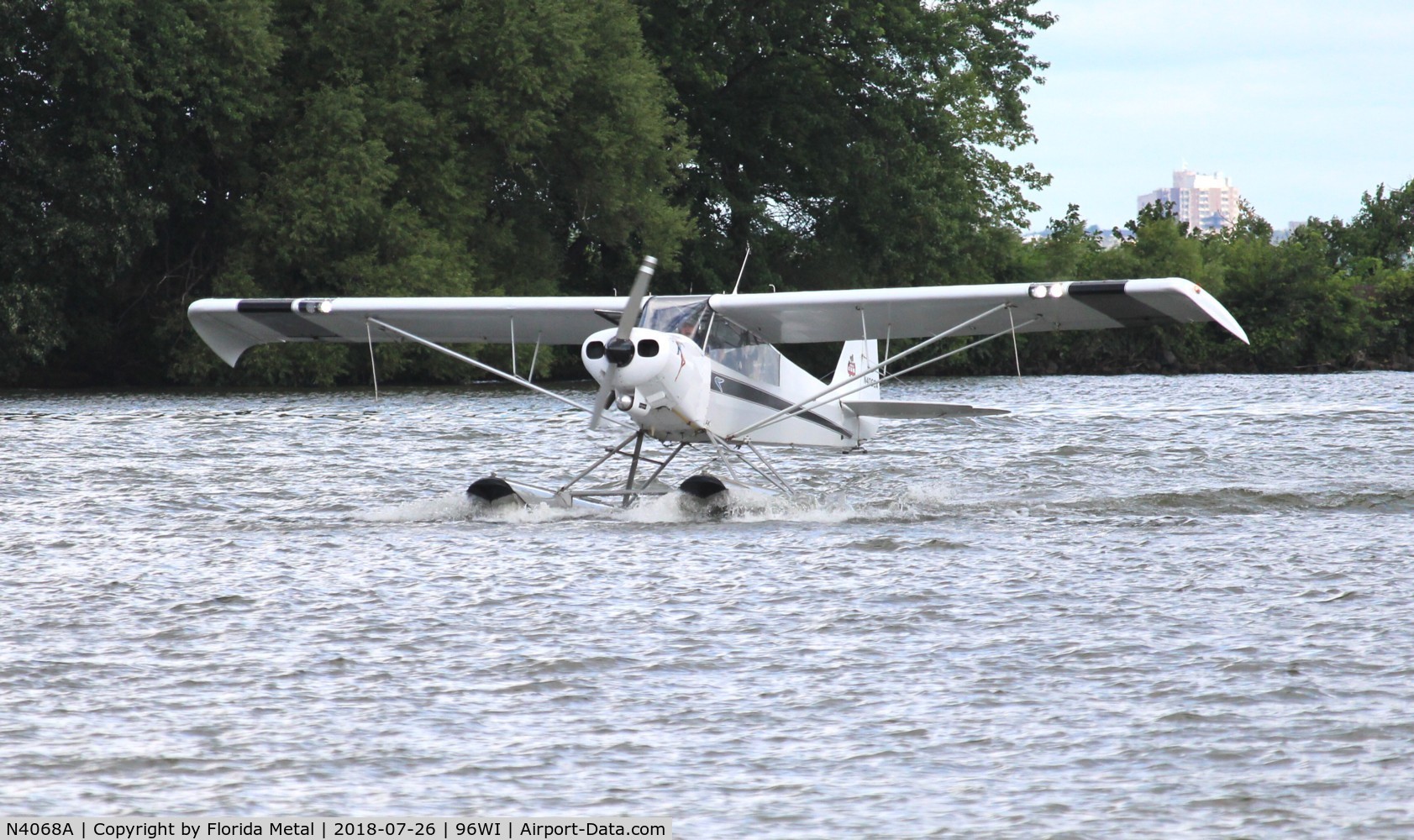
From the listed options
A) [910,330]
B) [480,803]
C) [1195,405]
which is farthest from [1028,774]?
[1195,405]

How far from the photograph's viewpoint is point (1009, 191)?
134 ft

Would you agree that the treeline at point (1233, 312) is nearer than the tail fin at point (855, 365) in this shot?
No

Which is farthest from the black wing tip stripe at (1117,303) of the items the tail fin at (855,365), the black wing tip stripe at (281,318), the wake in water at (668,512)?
the black wing tip stripe at (281,318)

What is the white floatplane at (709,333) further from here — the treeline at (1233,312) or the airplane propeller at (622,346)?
the treeline at (1233,312)

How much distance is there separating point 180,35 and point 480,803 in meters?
25.7

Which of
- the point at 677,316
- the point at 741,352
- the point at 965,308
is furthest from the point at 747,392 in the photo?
the point at 965,308

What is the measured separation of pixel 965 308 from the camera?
42.5 ft

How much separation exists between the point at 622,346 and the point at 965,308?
12.7ft

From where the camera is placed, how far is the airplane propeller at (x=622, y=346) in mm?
10227

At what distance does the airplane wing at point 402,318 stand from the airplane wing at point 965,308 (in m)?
1.42

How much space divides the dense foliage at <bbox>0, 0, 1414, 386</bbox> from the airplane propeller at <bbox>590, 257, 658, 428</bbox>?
61.9 feet

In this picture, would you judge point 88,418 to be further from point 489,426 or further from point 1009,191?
point 1009,191

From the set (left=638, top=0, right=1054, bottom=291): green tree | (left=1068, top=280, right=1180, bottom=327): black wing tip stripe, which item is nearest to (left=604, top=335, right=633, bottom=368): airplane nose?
(left=1068, top=280, right=1180, bottom=327): black wing tip stripe

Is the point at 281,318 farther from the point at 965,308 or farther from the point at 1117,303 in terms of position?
the point at 1117,303
